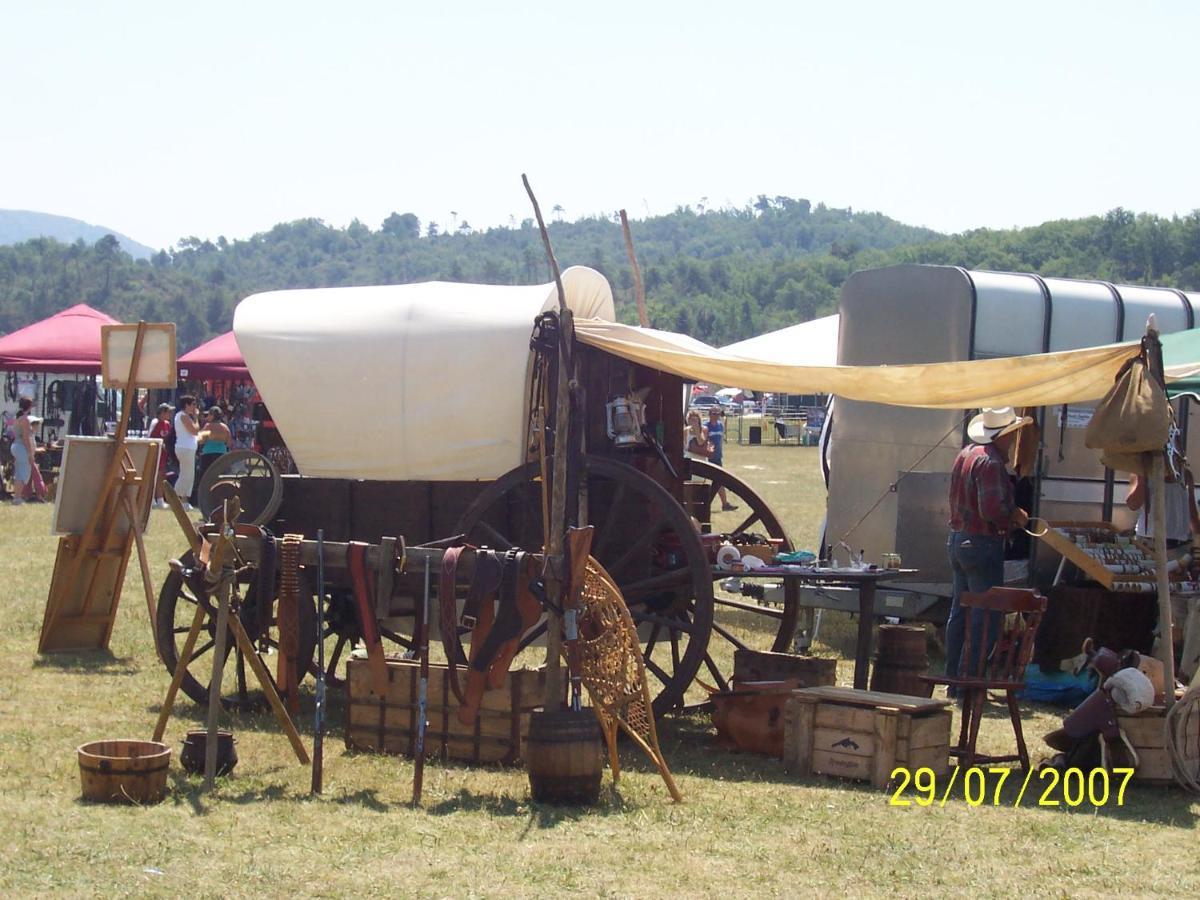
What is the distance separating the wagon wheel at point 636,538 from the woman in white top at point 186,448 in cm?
1259

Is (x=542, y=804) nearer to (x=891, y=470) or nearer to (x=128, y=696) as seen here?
(x=128, y=696)

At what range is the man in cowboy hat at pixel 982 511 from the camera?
28.6 ft

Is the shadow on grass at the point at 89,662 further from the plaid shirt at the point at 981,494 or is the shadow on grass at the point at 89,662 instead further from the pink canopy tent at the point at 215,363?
the pink canopy tent at the point at 215,363

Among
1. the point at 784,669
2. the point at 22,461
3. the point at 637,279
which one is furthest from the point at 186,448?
the point at 784,669

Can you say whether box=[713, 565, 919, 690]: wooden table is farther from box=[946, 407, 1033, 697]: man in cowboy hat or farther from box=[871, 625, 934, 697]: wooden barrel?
box=[946, 407, 1033, 697]: man in cowboy hat

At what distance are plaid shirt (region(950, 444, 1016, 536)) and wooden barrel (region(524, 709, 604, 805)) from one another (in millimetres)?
3313

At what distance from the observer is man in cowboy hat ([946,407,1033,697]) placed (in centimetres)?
870

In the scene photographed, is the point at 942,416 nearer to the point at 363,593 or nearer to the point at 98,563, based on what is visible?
the point at 363,593

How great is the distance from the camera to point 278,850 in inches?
219

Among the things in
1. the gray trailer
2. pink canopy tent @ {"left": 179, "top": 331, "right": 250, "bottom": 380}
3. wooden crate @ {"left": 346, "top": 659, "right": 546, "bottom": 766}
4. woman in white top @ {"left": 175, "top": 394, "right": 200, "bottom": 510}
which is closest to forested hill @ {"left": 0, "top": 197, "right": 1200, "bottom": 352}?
pink canopy tent @ {"left": 179, "top": 331, "right": 250, "bottom": 380}

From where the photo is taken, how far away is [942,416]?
10.7 metres

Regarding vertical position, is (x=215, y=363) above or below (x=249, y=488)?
above

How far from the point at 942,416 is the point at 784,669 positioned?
3050 mm
